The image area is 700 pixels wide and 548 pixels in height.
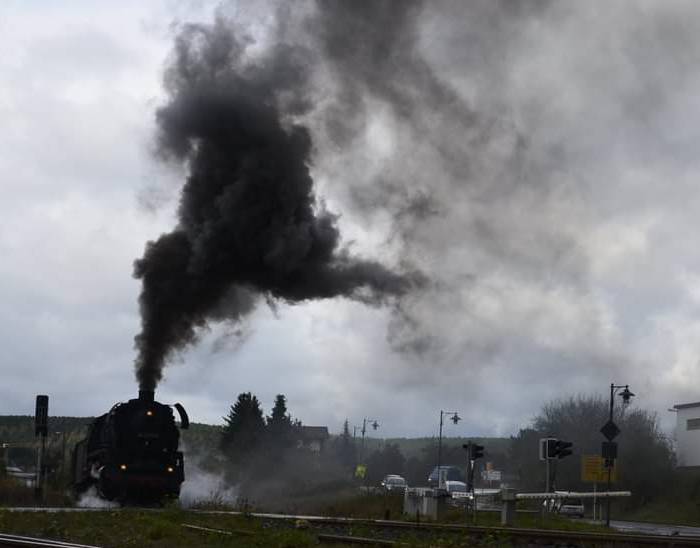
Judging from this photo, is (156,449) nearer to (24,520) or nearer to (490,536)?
(24,520)

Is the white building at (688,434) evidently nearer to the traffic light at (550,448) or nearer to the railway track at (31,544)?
the traffic light at (550,448)

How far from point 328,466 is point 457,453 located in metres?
41.1

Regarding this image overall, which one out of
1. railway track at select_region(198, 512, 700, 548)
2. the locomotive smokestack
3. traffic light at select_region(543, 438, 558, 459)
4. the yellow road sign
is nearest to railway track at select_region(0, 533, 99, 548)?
railway track at select_region(198, 512, 700, 548)

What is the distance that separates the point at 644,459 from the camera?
188ft

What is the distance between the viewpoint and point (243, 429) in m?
75.3

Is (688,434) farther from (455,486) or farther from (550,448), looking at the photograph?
(550,448)

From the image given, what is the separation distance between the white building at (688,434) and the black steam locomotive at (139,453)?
132 ft

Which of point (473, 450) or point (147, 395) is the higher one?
point (147, 395)

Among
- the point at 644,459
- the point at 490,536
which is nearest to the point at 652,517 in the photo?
the point at 644,459

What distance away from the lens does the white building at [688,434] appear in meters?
61.7

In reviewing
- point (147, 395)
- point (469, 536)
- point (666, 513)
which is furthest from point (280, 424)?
point (469, 536)

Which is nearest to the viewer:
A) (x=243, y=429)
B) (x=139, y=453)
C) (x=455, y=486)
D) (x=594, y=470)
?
(x=139, y=453)

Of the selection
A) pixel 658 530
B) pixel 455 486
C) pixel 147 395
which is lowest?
pixel 658 530

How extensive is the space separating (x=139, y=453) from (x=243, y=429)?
45562 millimetres
